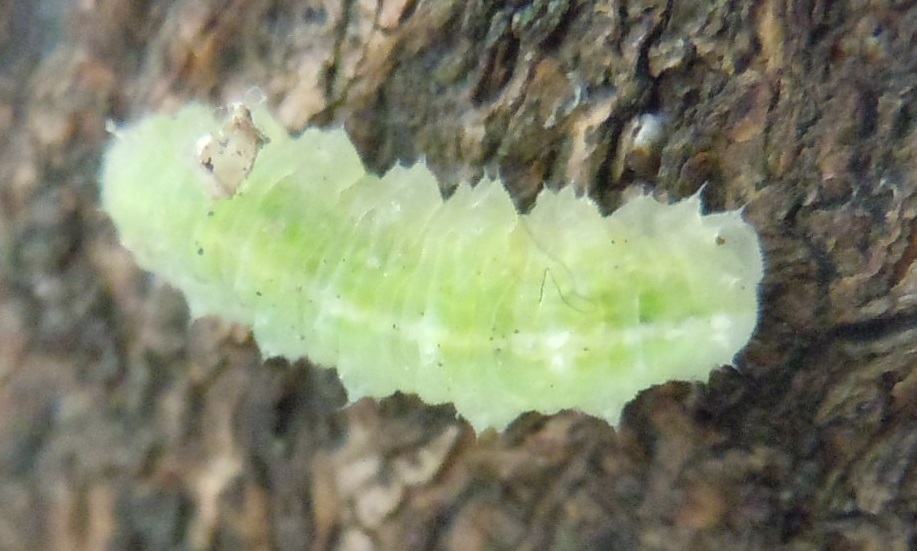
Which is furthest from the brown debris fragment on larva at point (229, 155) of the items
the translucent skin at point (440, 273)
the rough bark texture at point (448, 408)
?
the rough bark texture at point (448, 408)

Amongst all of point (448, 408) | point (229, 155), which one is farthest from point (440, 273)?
point (229, 155)

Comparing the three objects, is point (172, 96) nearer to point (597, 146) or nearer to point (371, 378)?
point (371, 378)

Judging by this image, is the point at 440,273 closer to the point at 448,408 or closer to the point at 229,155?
the point at 448,408

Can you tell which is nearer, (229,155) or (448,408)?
(229,155)

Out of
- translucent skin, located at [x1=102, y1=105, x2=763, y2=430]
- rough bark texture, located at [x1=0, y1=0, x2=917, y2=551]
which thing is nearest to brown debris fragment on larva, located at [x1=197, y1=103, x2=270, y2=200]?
translucent skin, located at [x1=102, y1=105, x2=763, y2=430]

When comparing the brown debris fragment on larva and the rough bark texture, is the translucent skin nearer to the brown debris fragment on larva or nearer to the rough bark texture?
the brown debris fragment on larva

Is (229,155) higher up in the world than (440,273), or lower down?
higher up

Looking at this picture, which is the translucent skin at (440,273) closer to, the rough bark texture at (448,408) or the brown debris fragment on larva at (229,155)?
the brown debris fragment on larva at (229,155)
